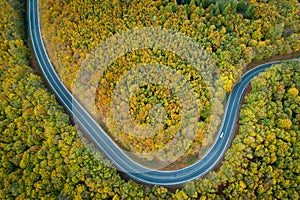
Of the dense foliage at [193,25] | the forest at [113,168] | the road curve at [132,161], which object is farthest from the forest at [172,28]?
the road curve at [132,161]

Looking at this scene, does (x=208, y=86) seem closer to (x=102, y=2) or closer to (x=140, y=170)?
(x=140, y=170)

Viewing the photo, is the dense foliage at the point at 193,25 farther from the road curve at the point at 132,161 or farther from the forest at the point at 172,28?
the road curve at the point at 132,161

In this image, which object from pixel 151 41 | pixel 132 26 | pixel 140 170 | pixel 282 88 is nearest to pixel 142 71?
pixel 151 41

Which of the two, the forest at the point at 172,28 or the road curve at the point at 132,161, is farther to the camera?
the forest at the point at 172,28

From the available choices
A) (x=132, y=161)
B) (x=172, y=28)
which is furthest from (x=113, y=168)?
(x=172, y=28)

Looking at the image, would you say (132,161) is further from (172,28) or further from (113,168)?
(172,28)
